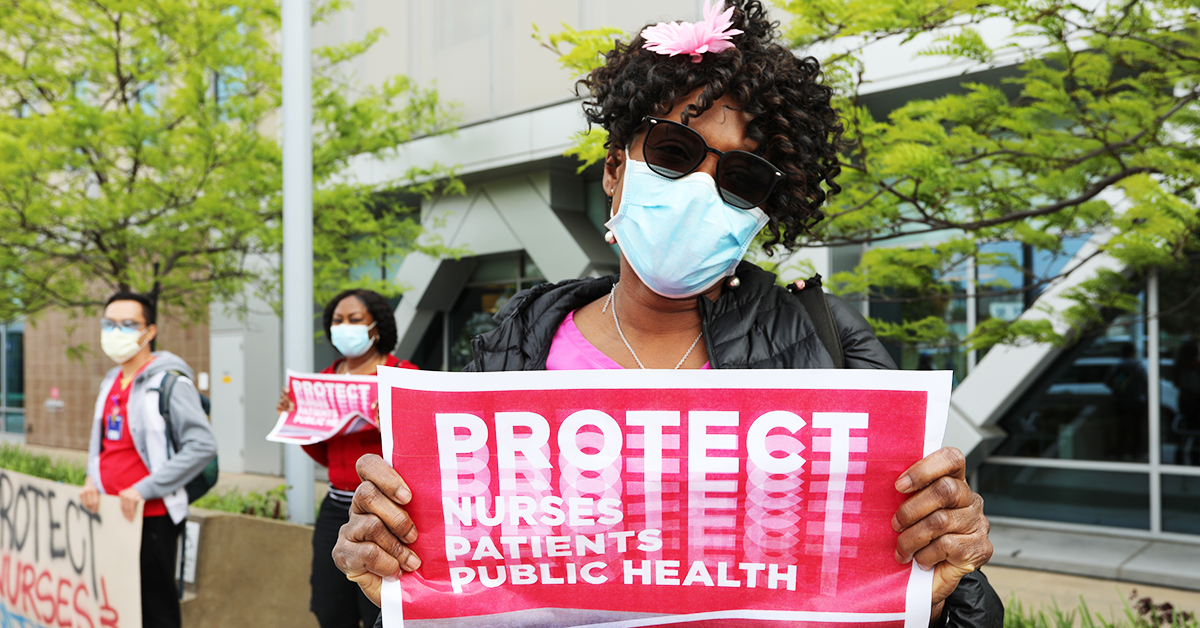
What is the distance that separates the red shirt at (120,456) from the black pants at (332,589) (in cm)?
102

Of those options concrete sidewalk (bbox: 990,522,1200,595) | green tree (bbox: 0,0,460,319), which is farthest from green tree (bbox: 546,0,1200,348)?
green tree (bbox: 0,0,460,319)

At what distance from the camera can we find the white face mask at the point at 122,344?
461 centimetres

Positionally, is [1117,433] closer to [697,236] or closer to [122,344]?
[697,236]

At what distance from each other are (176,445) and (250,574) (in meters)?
1.37

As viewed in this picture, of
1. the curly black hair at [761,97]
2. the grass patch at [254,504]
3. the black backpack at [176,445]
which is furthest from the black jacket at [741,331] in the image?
the grass patch at [254,504]

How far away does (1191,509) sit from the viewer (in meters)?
7.89

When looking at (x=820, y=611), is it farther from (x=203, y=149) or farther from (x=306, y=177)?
(x=203, y=149)

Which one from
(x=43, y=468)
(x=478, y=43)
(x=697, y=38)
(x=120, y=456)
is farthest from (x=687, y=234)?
(x=43, y=468)

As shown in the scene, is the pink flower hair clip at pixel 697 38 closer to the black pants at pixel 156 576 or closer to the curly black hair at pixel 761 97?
the curly black hair at pixel 761 97

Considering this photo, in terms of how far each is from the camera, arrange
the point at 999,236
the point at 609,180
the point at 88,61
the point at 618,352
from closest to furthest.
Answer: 1. the point at 618,352
2. the point at 609,180
3. the point at 999,236
4. the point at 88,61

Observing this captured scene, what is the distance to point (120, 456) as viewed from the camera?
4.39 m

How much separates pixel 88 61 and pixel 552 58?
5.03m

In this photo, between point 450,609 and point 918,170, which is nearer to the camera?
point 450,609

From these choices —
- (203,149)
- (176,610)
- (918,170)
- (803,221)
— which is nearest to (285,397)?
(176,610)
